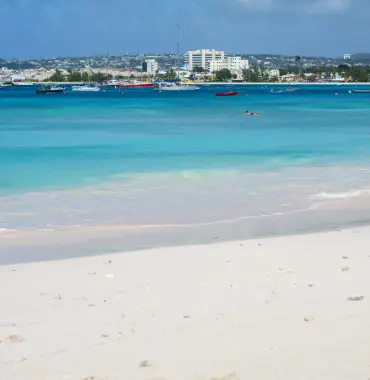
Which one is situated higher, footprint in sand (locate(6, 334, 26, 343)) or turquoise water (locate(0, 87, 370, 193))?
footprint in sand (locate(6, 334, 26, 343))

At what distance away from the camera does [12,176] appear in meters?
18.2

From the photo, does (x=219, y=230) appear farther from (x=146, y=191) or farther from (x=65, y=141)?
(x=65, y=141)

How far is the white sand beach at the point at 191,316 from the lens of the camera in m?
4.88

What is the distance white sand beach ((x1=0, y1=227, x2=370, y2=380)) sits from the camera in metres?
4.88

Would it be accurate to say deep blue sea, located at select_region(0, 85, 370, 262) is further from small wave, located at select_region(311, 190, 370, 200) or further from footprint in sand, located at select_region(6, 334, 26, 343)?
footprint in sand, located at select_region(6, 334, 26, 343)

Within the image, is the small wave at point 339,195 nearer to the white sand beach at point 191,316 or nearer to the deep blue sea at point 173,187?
the deep blue sea at point 173,187

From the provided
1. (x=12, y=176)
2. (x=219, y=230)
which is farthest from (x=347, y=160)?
(x=219, y=230)

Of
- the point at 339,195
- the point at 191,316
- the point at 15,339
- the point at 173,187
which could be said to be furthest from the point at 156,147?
the point at 15,339

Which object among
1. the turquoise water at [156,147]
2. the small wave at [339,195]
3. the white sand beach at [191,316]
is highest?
the white sand beach at [191,316]

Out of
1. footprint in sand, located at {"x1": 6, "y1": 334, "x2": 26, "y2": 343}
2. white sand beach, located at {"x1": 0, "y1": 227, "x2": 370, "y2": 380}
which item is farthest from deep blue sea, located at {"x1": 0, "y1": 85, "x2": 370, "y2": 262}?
footprint in sand, located at {"x1": 6, "y1": 334, "x2": 26, "y2": 343}

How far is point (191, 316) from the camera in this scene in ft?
19.6

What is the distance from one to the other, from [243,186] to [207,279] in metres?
8.55

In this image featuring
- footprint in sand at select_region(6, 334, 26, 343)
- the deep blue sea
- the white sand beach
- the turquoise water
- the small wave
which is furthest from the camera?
the turquoise water

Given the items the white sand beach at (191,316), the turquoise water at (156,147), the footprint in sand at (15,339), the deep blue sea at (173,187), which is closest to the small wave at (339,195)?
the deep blue sea at (173,187)
